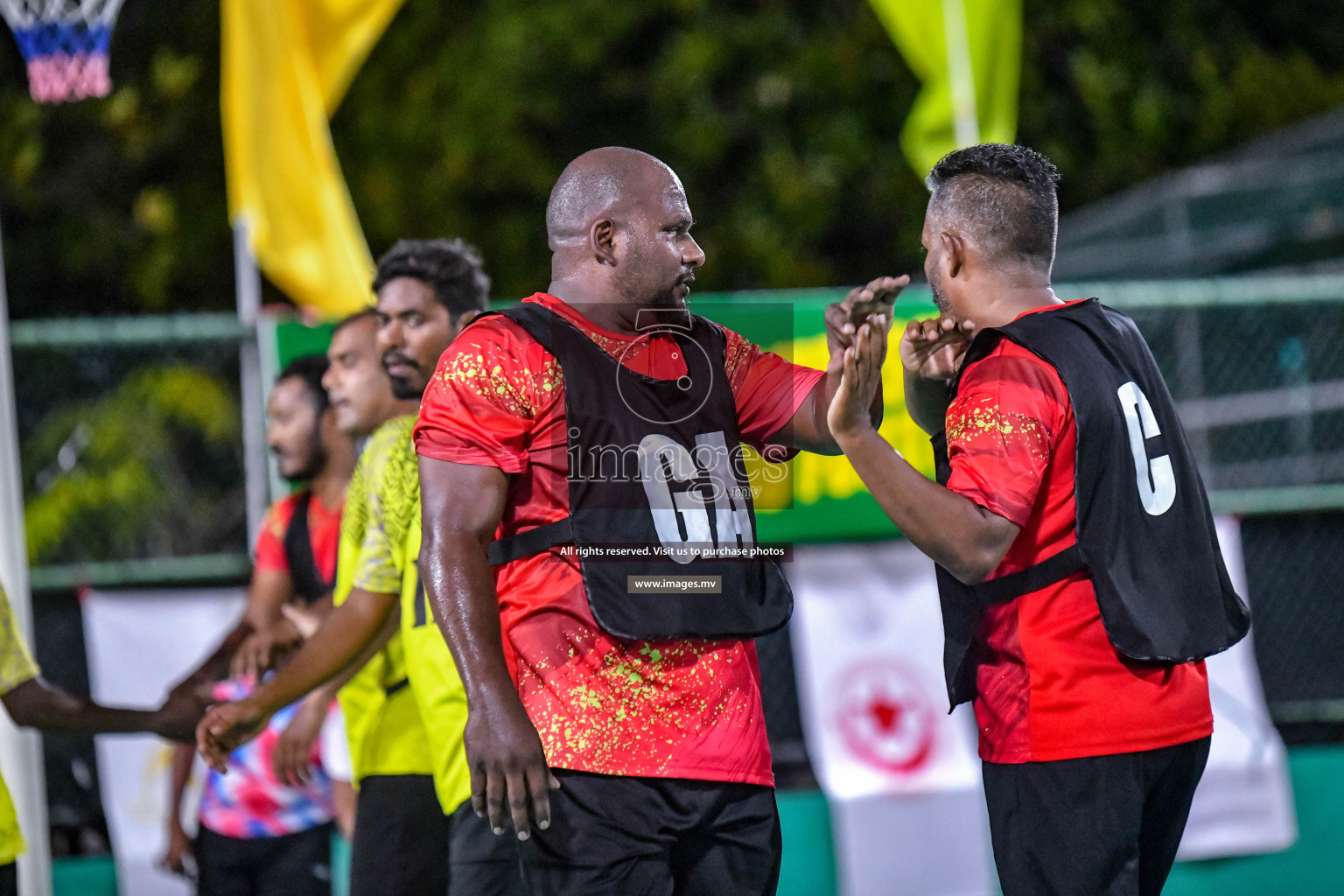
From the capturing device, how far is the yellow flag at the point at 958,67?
8.53m

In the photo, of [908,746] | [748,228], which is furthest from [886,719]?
[748,228]

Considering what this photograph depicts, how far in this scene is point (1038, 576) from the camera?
2.94 m

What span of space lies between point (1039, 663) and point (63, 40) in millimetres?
4939

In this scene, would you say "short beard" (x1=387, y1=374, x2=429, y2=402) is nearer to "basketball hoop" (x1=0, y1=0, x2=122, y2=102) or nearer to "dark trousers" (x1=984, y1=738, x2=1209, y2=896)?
"dark trousers" (x1=984, y1=738, x2=1209, y2=896)

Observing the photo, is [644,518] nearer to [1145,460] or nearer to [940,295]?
[940,295]

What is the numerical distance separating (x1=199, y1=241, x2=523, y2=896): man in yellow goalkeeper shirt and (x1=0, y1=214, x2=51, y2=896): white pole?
1323mm

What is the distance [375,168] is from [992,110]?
8714 millimetres

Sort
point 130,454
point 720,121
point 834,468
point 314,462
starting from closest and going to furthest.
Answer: point 314,462 < point 834,468 < point 130,454 < point 720,121

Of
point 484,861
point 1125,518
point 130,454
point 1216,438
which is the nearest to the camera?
point 1125,518

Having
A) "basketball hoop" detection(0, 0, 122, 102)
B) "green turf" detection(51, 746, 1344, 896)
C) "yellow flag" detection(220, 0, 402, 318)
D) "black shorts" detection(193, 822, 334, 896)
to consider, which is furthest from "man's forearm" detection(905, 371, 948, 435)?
"basketball hoop" detection(0, 0, 122, 102)

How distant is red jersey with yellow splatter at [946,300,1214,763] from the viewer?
286 centimetres

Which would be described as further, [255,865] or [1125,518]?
[255,865]

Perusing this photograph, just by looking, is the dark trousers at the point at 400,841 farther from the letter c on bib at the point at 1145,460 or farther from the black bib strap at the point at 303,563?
the letter c on bib at the point at 1145,460

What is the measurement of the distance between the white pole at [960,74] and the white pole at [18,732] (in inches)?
219
